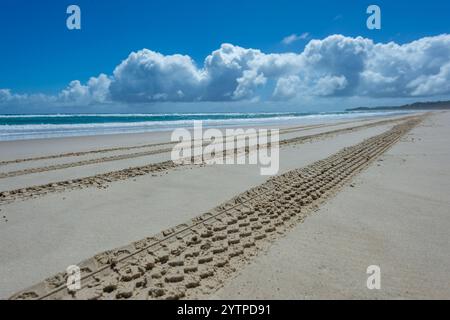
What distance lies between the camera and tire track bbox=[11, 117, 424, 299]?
3.19m

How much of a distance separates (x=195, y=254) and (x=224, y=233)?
2.36 ft

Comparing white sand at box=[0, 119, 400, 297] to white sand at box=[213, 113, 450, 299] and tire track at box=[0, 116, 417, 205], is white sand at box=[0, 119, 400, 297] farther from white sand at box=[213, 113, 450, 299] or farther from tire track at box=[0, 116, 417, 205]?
white sand at box=[213, 113, 450, 299]

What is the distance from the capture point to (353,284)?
10.7ft

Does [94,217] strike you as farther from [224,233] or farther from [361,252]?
[361,252]

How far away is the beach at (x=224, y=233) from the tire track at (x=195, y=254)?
2 cm

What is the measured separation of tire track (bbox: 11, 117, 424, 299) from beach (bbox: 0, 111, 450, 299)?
2cm

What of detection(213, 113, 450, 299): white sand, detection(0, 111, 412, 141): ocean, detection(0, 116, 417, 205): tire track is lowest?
detection(213, 113, 450, 299): white sand

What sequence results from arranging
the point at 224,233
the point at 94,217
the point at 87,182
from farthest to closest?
the point at 87,182 < the point at 94,217 < the point at 224,233

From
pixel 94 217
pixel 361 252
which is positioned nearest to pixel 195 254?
pixel 361 252

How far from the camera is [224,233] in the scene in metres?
4.54

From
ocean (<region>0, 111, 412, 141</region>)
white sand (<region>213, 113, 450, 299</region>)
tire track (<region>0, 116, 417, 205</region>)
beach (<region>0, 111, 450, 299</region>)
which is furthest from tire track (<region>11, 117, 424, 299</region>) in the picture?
ocean (<region>0, 111, 412, 141</region>)

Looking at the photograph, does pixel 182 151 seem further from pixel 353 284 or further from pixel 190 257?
pixel 353 284

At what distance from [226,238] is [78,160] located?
26.2 feet
